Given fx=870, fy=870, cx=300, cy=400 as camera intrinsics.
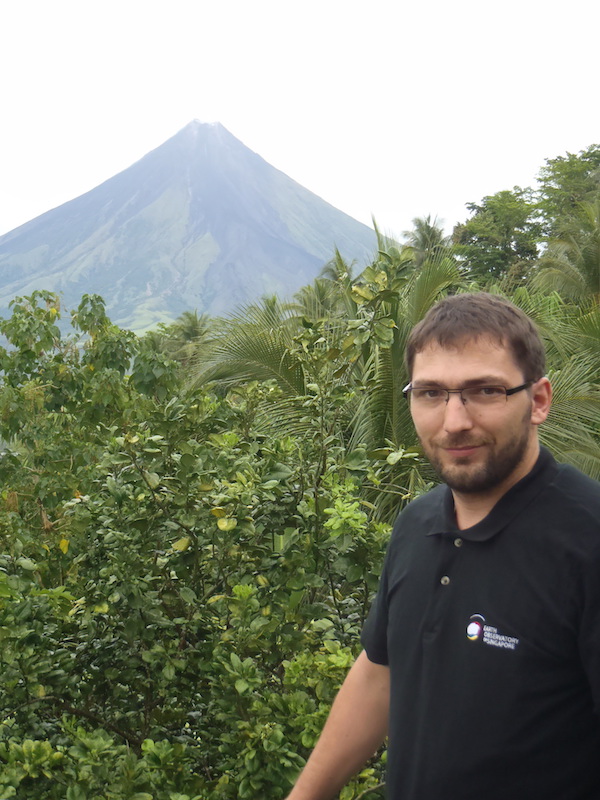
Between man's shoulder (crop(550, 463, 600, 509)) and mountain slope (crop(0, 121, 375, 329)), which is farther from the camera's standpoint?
mountain slope (crop(0, 121, 375, 329))

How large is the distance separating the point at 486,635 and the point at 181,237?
188m

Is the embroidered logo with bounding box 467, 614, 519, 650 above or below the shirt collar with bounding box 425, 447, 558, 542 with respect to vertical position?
below

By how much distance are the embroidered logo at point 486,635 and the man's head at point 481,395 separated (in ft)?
0.64

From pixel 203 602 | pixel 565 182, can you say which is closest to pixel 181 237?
pixel 565 182

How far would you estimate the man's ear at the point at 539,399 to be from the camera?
1.37 m

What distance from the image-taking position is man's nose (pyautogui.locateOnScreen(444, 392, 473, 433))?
133 cm

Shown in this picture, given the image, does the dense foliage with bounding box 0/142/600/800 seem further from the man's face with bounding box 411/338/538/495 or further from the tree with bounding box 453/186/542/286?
the tree with bounding box 453/186/542/286

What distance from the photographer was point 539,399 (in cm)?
138

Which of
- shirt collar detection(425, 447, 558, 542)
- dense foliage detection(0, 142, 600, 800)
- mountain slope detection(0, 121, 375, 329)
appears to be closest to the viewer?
shirt collar detection(425, 447, 558, 542)

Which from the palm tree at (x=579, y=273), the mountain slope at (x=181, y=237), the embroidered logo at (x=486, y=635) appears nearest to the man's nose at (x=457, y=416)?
the embroidered logo at (x=486, y=635)

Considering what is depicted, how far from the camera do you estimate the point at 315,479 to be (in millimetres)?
2371

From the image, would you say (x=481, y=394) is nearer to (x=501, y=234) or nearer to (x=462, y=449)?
(x=462, y=449)

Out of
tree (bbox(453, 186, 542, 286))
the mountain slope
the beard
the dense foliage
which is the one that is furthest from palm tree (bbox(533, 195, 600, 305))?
the mountain slope

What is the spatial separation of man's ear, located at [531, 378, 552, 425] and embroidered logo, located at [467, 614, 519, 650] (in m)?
0.32
